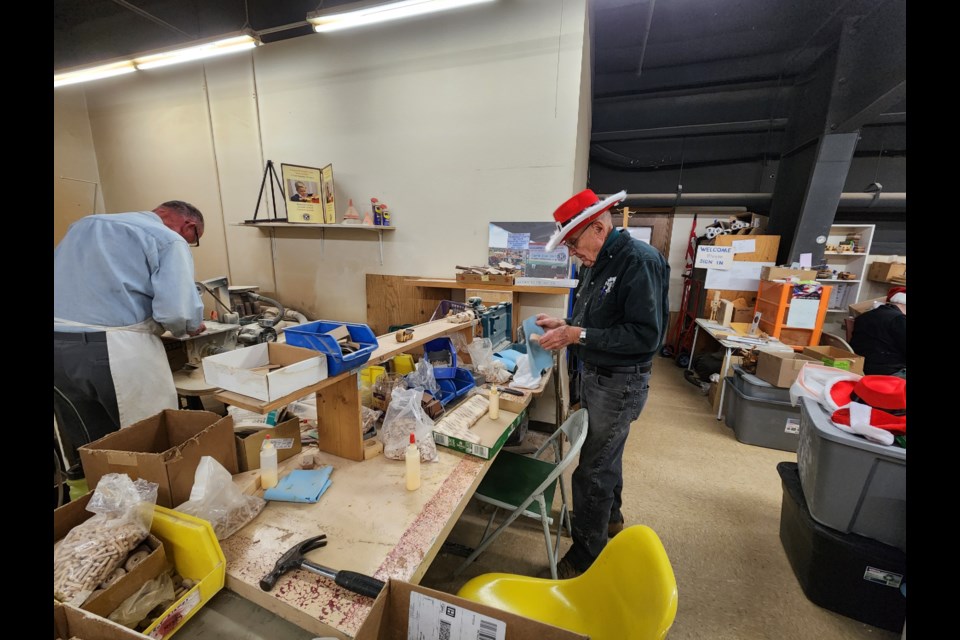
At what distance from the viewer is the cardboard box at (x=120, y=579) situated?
2.41 ft

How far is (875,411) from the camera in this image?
1590 millimetres

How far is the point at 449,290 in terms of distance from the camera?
11.7 feet

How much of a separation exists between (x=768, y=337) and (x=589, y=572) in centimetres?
383

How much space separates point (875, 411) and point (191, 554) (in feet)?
8.69

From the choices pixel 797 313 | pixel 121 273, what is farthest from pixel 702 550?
pixel 121 273

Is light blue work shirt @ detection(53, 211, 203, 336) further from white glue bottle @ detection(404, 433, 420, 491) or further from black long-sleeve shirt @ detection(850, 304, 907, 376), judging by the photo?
black long-sleeve shirt @ detection(850, 304, 907, 376)

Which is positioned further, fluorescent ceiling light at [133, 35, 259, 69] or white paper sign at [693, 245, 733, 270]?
white paper sign at [693, 245, 733, 270]

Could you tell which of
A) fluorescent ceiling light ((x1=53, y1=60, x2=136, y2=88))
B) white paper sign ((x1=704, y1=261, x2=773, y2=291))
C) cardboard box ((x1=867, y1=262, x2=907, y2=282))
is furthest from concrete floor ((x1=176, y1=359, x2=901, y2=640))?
fluorescent ceiling light ((x1=53, y1=60, x2=136, y2=88))

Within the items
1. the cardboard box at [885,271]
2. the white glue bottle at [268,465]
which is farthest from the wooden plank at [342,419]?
the cardboard box at [885,271]

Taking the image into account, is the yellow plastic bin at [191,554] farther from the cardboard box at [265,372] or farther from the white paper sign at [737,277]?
the white paper sign at [737,277]

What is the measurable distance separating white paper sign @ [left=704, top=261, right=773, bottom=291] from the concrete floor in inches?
84.6

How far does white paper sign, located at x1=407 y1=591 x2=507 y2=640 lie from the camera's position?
0.74 m

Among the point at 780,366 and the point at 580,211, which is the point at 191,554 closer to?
the point at 580,211
